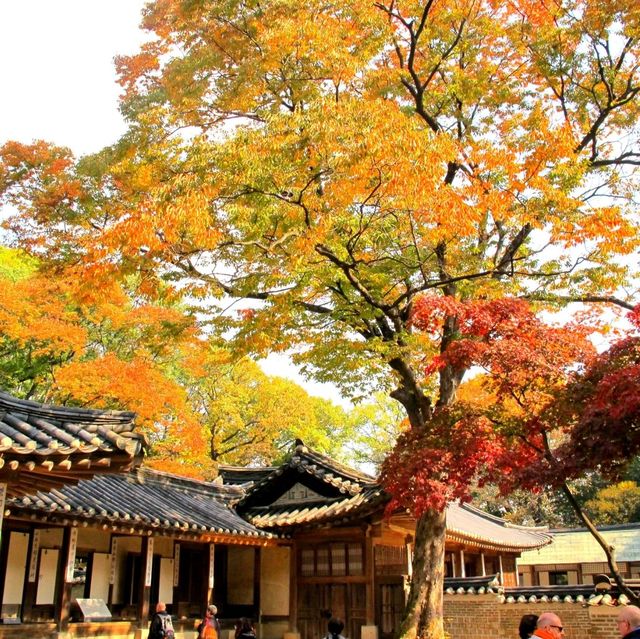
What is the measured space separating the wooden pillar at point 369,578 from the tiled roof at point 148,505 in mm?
2673

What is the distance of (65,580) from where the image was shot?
1416 cm

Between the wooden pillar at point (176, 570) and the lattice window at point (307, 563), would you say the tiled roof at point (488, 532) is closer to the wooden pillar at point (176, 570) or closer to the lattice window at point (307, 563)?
the lattice window at point (307, 563)

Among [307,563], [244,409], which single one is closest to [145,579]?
[307,563]

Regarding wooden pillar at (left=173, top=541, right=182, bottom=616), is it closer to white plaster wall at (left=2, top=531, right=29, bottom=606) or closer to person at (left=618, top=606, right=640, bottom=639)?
white plaster wall at (left=2, top=531, right=29, bottom=606)

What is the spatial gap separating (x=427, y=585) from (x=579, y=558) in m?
22.6

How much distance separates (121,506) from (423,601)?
6.90 meters

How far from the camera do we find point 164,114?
1234 centimetres

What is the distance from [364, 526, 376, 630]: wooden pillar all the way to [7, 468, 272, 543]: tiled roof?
2673 millimetres

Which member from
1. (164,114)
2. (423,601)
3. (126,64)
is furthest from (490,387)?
(126,64)

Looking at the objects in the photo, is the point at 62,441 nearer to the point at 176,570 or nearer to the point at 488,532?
the point at 176,570

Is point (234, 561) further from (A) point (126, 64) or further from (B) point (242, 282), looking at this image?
(A) point (126, 64)

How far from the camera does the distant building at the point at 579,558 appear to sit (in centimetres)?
3022

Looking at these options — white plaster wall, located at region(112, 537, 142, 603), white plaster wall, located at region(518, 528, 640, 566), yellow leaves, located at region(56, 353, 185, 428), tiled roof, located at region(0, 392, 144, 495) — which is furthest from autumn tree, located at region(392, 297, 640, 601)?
white plaster wall, located at region(518, 528, 640, 566)

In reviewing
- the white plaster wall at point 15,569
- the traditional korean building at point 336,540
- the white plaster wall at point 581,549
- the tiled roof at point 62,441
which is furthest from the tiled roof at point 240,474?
the tiled roof at point 62,441
